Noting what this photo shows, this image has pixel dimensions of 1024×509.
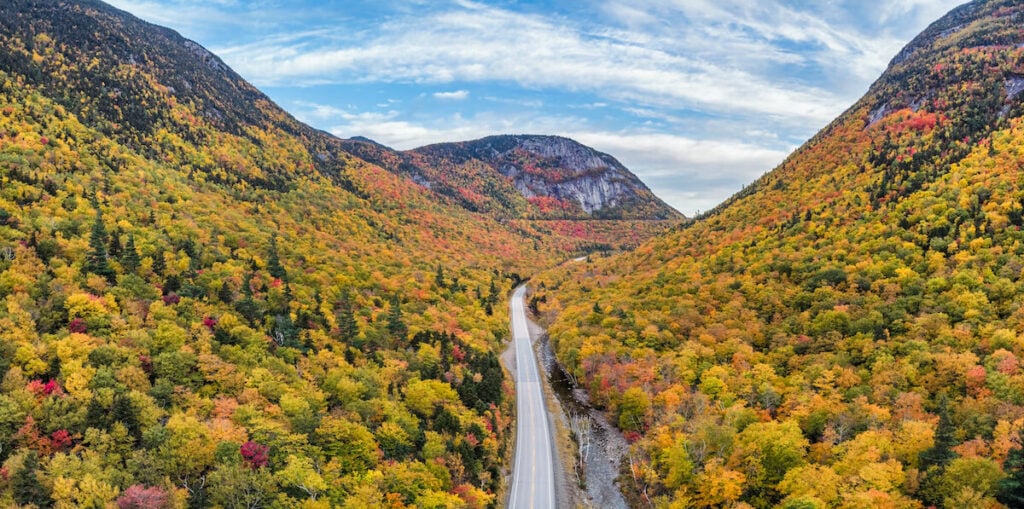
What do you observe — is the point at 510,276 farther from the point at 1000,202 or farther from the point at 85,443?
the point at 85,443

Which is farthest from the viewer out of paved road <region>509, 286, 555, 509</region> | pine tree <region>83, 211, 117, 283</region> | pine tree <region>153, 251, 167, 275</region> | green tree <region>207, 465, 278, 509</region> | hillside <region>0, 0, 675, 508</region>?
pine tree <region>153, 251, 167, 275</region>

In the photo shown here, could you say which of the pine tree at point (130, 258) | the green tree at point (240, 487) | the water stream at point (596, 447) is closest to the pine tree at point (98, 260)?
the pine tree at point (130, 258)

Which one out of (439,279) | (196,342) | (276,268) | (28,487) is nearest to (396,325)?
(276,268)

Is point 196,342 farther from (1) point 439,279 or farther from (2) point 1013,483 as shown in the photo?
(2) point 1013,483

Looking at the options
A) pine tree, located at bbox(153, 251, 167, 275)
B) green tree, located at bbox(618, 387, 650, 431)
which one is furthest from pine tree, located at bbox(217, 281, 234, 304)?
green tree, located at bbox(618, 387, 650, 431)

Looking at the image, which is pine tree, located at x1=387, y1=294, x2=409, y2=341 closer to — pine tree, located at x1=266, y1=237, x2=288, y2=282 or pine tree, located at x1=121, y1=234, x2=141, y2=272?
pine tree, located at x1=266, y1=237, x2=288, y2=282

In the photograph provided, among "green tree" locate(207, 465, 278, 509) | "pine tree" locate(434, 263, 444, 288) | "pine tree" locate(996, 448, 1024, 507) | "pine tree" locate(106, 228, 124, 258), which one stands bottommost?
"green tree" locate(207, 465, 278, 509)
